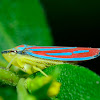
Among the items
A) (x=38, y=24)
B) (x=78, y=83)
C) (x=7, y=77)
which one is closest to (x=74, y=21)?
(x=38, y=24)

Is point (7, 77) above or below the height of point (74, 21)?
below

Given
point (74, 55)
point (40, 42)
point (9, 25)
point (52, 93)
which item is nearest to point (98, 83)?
point (52, 93)

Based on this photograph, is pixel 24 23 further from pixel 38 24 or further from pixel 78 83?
pixel 78 83

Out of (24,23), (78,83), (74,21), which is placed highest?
(74,21)

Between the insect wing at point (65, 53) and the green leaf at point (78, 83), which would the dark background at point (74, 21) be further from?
the green leaf at point (78, 83)

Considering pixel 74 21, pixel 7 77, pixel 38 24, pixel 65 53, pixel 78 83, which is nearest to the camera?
pixel 78 83

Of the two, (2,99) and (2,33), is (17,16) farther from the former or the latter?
(2,99)

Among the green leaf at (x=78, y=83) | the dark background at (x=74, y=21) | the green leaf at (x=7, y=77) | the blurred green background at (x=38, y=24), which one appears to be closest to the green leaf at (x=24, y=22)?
the blurred green background at (x=38, y=24)
